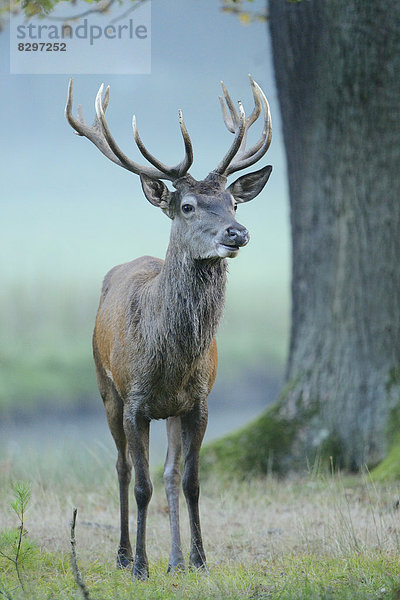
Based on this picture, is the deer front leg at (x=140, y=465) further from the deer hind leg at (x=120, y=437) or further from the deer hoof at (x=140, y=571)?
the deer hind leg at (x=120, y=437)

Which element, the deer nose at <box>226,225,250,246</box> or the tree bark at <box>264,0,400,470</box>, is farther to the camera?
the tree bark at <box>264,0,400,470</box>

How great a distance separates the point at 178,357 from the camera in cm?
502

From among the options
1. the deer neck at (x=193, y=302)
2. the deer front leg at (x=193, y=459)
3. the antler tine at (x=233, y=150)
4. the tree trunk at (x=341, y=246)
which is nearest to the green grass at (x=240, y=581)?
the deer front leg at (x=193, y=459)

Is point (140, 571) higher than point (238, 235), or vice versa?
point (238, 235)

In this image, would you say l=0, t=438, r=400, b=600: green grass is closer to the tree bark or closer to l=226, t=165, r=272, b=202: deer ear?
the tree bark

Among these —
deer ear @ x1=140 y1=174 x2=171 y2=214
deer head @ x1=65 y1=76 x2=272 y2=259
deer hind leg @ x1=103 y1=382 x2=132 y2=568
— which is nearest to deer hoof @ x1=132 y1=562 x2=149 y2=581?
deer hind leg @ x1=103 y1=382 x2=132 y2=568

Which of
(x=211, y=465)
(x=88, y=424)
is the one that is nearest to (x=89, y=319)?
(x=88, y=424)

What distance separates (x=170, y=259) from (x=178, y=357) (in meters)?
0.55

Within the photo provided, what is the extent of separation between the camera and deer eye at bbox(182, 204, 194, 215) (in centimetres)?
499

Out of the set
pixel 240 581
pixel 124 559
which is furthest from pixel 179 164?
pixel 124 559

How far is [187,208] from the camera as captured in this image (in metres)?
5.01

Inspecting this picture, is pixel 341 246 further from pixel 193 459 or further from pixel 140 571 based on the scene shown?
pixel 140 571

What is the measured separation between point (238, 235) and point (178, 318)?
646 mm

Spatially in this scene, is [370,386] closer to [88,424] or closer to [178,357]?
[178,357]
